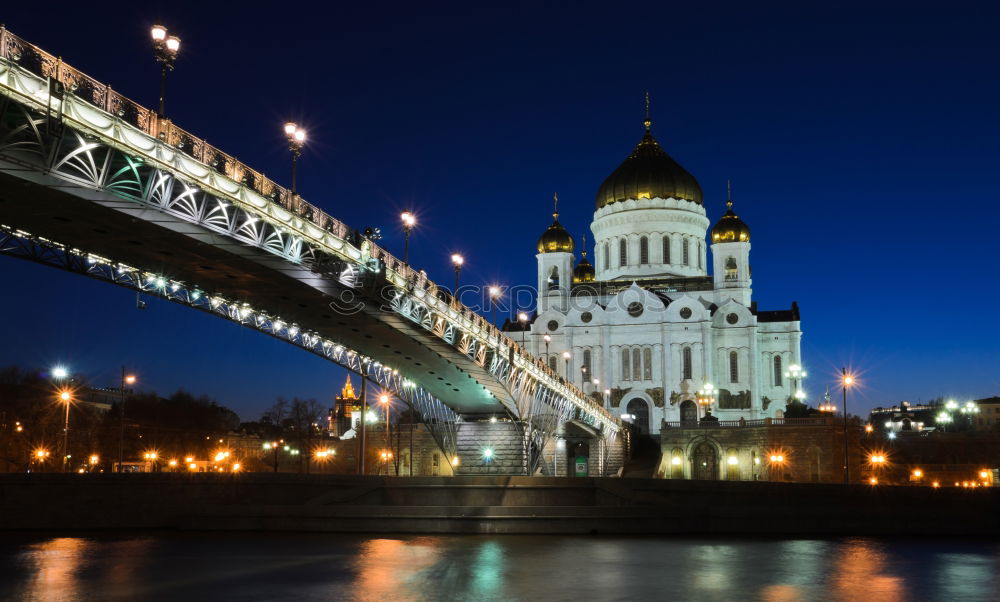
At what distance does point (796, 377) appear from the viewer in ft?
284

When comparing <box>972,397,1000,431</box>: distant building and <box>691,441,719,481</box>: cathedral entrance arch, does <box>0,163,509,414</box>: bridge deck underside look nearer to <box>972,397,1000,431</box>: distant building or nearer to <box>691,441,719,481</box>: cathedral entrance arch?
<box>691,441,719,481</box>: cathedral entrance arch

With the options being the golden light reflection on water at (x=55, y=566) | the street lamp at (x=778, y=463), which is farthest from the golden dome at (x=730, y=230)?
the golden light reflection on water at (x=55, y=566)

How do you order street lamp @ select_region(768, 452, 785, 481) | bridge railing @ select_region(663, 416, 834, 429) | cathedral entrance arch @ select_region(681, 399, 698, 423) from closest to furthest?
bridge railing @ select_region(663, 416, 834, 429)
street lamp @ select_region(768, 452, 785, 481)
cathedral entrance arch @ select_region(681, 399, 698, 423)

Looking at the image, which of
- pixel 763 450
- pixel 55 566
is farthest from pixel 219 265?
pixel 763 450

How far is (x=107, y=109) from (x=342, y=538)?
17.0 metres

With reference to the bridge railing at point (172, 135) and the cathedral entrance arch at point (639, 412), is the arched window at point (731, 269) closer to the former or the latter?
the cathedral entrance arch at point (639, 412)

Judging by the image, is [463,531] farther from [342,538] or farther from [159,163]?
[159,163]

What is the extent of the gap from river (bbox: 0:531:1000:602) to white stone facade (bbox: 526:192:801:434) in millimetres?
54458

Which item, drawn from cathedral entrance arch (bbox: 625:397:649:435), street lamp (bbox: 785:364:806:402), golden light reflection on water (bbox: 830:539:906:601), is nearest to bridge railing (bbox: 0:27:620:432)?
golden light reflection on water (bbox: 830:539:906:601)

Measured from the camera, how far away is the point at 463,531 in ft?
120

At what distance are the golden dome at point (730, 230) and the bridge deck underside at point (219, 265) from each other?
1840 inches

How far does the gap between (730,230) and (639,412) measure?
20.0 m

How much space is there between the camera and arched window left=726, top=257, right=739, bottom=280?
9331cm

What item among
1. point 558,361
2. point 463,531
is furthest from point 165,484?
point 558,361
